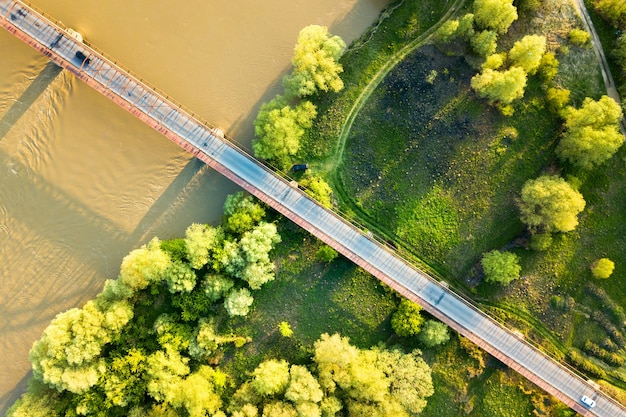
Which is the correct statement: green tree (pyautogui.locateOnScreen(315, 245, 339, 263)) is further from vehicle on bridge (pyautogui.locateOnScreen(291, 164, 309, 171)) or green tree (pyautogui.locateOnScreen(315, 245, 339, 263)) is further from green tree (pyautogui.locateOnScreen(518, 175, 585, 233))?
green tree (pyautogui.locateOnScreen(518, 175, 585, 233))

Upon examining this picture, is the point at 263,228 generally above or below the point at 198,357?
above

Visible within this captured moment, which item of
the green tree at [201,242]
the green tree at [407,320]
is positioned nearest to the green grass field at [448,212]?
the green tree at [407,320]

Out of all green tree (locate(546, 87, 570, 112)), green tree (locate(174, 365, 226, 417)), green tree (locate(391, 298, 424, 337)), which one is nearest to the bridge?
green tree (locate(391, 298, 424, 337))

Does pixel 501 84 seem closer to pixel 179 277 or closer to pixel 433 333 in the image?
pixel 433 333

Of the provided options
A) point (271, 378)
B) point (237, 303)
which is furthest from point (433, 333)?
point (237, 303)

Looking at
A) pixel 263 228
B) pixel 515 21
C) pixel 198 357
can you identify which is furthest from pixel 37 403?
pixel 515 21

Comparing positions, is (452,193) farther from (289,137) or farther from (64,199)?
(64,199)

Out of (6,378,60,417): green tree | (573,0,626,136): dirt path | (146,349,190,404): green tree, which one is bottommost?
(6,378,60,417): green tree
